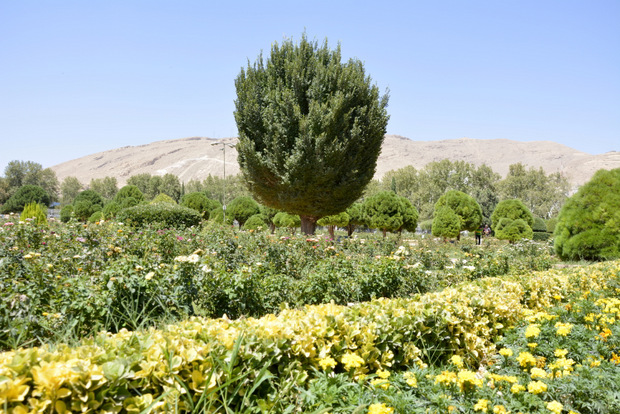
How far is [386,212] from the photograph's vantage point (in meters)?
20.9

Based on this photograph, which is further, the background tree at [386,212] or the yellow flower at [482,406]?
the background tree at [386,212]

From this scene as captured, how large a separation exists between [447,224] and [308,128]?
11.8m

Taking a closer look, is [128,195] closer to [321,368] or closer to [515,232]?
[515,232]

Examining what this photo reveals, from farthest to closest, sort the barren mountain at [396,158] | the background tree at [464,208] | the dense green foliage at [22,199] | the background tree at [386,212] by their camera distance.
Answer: the barren mountain at [396,158]
the dense green foliage at [22,199]
the background tree at [464,208]
the background tree at [386,212]

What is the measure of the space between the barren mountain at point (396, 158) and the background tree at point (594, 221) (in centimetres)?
13589

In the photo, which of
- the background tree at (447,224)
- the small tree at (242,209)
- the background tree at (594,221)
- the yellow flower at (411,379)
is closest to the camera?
the yellow flower at (411,379)

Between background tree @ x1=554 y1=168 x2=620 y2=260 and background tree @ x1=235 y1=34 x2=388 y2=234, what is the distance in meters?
6.10

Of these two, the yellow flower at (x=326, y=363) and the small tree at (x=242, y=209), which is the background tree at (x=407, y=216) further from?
the yellow flower at (x=326, y=363)

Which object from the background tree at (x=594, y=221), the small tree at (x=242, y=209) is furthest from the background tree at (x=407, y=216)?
the background tree at (x=594, y=221)

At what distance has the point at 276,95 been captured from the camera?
12305 mm

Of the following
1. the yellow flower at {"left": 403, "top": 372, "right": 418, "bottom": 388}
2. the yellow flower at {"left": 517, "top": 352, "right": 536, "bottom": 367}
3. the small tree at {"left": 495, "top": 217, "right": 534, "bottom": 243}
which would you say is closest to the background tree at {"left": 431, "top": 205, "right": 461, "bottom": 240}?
the small tree at {"left": 495, "top": 217, "right": 534, "bottom": 243}

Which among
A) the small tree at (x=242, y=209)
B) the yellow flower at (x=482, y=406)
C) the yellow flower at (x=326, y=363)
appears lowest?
the small tree at (x=242, y=209)

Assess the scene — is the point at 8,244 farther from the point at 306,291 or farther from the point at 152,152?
the point at 152,152

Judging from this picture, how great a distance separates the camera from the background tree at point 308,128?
12.0 meters
